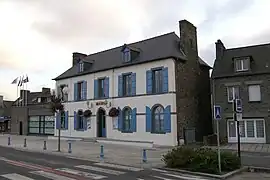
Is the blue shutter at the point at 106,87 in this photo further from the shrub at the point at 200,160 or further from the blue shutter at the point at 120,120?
the shrub at the point at 200,160

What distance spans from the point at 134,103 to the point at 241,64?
9991 mm

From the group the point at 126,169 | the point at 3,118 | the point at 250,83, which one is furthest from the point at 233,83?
the point at 3,118

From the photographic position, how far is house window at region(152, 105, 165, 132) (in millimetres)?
25000

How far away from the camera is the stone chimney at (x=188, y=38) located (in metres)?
26.8

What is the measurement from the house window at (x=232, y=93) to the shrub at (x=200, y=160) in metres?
14.4

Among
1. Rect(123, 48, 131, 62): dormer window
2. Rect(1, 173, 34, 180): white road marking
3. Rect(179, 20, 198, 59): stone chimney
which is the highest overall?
Rect(179, 20, 198, 59): stone chimney

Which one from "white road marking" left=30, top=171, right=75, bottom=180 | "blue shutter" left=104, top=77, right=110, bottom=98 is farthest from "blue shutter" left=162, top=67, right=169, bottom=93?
"white road marking" left=30, top=171, right=75, bottom=180

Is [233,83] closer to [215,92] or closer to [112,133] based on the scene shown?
[215,92]

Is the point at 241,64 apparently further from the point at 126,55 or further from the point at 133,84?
the point at 126,55

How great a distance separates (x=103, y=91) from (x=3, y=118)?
34.3 m

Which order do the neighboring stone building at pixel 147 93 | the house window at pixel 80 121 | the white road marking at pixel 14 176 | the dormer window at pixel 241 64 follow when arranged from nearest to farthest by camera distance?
the white road marking at pixel 14 176, the neighboring stone building at pixel 147 93, the dormer window at pixel 241 64, the house window at pixel 80 121

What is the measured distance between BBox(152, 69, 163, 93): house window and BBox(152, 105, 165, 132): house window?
147cm

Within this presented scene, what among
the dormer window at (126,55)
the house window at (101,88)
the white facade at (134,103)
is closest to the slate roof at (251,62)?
the white facade at (134,103)

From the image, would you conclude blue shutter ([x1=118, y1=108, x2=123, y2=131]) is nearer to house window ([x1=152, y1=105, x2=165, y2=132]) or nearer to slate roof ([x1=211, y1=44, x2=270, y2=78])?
house window ([x1=152, y1=105, x2=165, y2=132])
